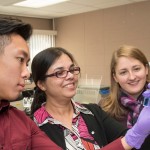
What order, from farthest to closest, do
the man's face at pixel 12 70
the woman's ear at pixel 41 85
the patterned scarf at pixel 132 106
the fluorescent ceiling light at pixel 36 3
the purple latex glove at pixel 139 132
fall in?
the fluorescent ceiling light at pixel 36 3 < the patterned scarf at pixel 132 106 < the woman's ear at pixel 41 85 < the purple latex glove at pixel 139 132 < the man's face at pixel 12 70

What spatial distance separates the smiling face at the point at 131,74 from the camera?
1.76m

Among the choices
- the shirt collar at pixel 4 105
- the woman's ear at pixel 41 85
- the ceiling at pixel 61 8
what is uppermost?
the ceiling at pixel 61 8

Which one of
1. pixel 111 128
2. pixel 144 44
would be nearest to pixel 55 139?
pixel 111 128

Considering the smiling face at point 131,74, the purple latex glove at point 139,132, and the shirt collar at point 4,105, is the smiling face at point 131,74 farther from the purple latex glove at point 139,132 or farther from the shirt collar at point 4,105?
the shirt collar at point 4,105

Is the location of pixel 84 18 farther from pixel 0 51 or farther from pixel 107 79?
pixel 0 51

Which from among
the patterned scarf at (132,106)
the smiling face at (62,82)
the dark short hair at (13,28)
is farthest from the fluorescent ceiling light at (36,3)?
the dark short hair at (13,28)

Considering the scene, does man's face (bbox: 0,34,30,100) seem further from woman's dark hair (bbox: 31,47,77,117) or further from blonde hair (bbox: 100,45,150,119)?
blonde hair (bbox: 100,45,150,119)

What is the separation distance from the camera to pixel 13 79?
992 mm

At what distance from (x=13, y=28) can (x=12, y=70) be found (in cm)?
19

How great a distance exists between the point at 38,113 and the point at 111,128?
1.43ft

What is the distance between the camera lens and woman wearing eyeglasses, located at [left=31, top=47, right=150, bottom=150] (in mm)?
1369

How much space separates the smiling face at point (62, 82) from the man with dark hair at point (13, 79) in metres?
0.35

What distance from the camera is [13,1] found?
3674 mm

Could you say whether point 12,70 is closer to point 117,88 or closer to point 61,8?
point 117,88
